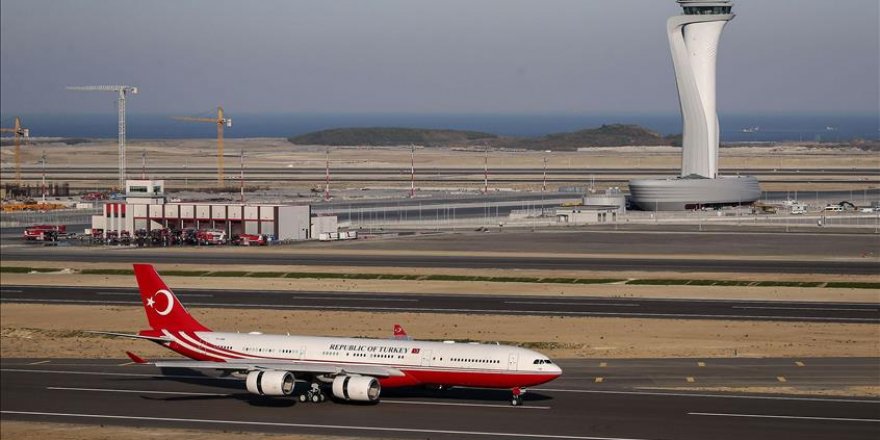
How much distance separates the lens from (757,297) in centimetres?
9962

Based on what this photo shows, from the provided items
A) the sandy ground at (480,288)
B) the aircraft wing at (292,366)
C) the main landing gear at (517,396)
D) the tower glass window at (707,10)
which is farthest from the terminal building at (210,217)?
the main landing gear at (517,396)

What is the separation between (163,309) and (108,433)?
462 inches

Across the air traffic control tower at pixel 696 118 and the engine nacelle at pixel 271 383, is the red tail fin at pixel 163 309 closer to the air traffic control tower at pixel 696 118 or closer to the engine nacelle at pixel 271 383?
the engine nacelle at pixel 271 383

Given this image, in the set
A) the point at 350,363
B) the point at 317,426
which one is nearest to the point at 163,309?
the point at 350,363

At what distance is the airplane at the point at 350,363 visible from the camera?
6266 cm

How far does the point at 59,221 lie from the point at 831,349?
428 feet

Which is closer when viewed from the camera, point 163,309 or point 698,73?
point 163,309

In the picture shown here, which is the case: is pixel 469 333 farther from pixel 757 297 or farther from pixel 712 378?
pixel 757 297

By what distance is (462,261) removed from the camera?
127 m

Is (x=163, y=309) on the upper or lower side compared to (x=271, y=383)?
upper

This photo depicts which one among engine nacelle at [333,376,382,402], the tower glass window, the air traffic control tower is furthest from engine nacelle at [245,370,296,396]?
the tower glass window

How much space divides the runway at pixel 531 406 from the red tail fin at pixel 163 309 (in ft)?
11.2

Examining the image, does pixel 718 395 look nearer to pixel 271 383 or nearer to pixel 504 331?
pixel 504 331

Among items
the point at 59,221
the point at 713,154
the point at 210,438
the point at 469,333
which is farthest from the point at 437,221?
the point at 210,438
